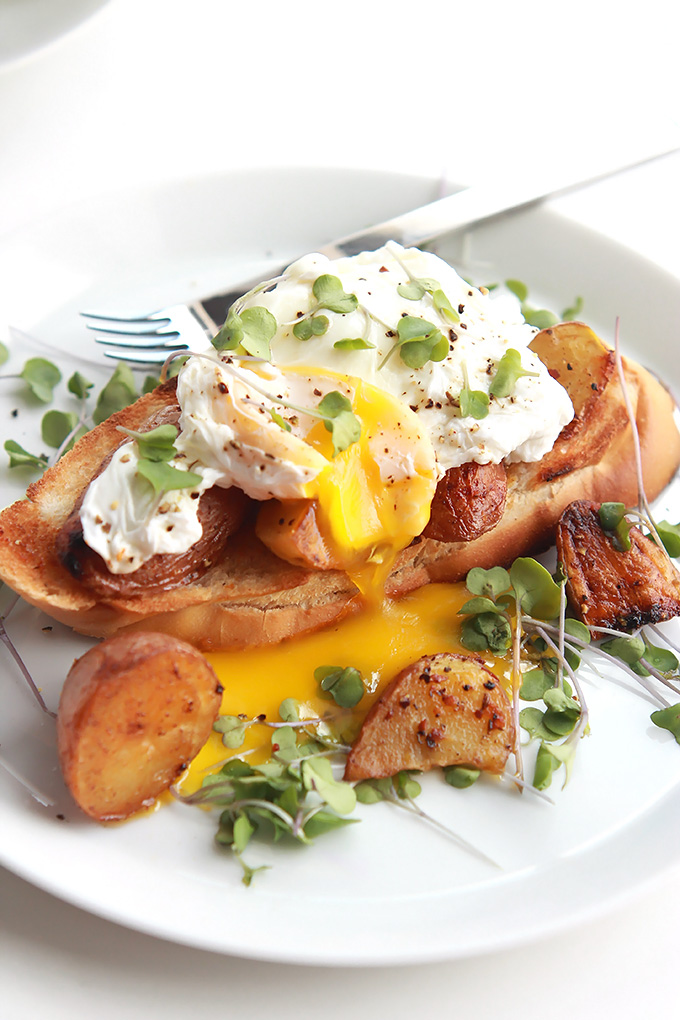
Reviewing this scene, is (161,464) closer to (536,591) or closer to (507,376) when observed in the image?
(507,376)

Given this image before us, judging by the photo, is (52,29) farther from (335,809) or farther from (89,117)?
(335,809)

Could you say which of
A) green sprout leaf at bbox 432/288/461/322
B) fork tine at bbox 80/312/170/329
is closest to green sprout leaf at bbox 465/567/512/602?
green sprout leaf at bbox 432/288/461/322

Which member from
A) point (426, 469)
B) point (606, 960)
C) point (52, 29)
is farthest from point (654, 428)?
point (52, 29)

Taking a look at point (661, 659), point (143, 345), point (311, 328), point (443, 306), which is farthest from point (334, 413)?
point (143, 345)

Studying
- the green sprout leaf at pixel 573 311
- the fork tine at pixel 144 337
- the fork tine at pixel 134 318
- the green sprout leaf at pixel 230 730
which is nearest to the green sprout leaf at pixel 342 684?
the green sprout leaf at pixel 230 730

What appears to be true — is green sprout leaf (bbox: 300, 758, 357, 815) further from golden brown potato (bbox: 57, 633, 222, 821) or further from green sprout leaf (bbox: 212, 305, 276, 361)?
green sprout leaf (bbox: 212, 305, 276, 361)

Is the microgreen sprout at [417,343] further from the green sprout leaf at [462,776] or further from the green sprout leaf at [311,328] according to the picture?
the green sprout leaf at [462,776]
